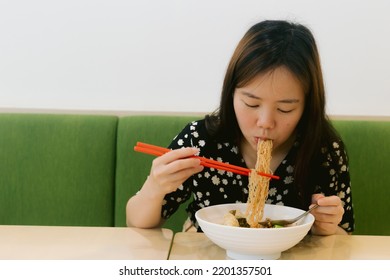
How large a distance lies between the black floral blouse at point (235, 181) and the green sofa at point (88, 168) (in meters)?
0.40

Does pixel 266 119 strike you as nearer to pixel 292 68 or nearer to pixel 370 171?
pixel 292 68

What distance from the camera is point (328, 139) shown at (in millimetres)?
1483

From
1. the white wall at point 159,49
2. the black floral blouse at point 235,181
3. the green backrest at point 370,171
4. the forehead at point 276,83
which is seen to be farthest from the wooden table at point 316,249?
the white wall at point 159,49

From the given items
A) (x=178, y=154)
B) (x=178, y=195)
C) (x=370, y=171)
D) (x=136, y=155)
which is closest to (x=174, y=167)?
(x=178, y=154)

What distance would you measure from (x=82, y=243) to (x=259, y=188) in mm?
450

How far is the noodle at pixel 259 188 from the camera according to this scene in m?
1.18

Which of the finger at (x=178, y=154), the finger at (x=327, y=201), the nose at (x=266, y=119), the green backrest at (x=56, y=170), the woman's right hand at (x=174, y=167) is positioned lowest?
the green backrest at (x=56, y=170)

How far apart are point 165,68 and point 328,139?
2.81 feet

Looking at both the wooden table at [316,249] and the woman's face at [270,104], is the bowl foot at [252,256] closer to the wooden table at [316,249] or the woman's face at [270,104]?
the wooden table at [316,249]

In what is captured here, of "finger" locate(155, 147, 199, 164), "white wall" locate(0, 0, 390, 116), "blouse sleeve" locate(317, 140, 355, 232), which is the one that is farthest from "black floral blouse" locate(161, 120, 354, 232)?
"white wall" locate(0, 0, 390, 116)

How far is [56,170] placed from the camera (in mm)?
1883

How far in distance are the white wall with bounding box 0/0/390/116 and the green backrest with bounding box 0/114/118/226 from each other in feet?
0.79
